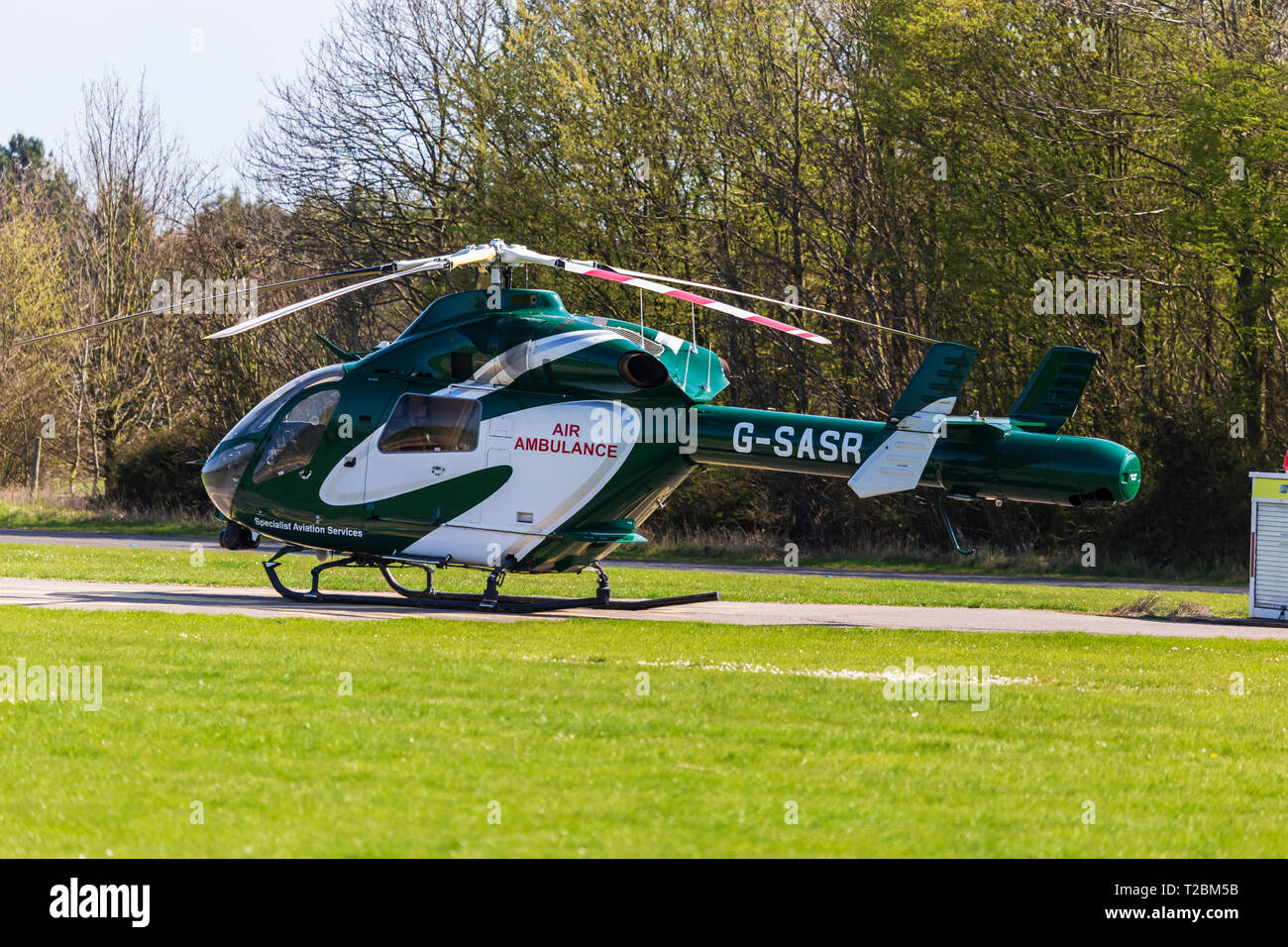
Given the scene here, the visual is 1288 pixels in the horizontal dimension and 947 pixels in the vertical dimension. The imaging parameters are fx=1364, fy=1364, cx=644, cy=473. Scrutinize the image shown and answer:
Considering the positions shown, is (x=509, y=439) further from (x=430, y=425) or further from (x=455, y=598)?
(x=455, y=598)

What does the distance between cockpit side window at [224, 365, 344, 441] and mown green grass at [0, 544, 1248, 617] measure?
310 centimetres

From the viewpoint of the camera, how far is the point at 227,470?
18.7 metres

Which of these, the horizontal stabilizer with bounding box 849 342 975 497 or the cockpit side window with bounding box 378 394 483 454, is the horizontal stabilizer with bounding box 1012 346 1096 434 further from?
the cockpit side window with bounding box 378 394 483 454

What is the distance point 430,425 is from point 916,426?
6170 mm

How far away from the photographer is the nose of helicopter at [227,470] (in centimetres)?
1858

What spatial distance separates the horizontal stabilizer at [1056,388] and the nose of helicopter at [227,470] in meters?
10.1

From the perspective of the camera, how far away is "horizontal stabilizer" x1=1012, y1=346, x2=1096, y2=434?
1591 cm

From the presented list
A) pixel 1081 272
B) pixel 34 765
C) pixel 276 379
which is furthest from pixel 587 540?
pixel 276 379

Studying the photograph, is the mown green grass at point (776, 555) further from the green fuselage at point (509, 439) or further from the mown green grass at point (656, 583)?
the green fuselage at point (509, 439)

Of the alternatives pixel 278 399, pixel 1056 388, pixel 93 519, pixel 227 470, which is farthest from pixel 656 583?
pixel 93 519

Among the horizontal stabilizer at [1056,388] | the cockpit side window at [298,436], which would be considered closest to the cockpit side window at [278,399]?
the cockpit side window at [298,436]
